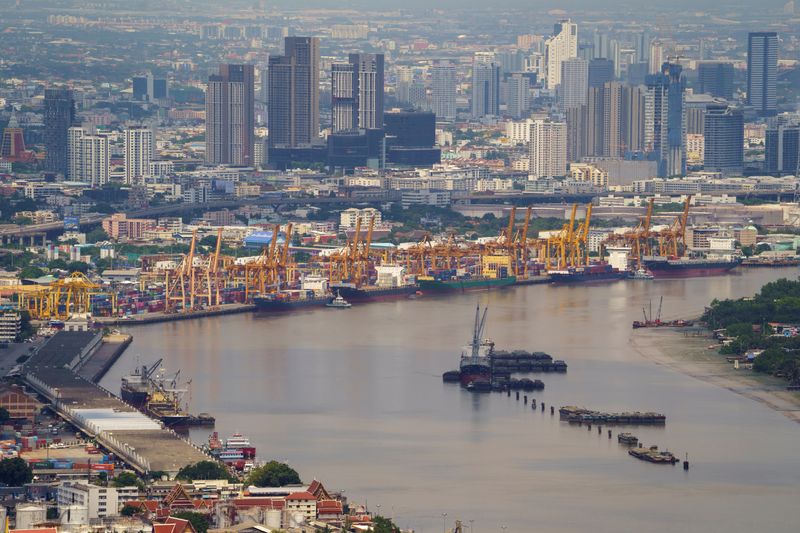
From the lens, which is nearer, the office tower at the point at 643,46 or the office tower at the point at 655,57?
the office tower at the point at 655,57

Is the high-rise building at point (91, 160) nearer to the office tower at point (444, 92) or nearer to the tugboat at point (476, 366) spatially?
the office tower at point (444, 92)

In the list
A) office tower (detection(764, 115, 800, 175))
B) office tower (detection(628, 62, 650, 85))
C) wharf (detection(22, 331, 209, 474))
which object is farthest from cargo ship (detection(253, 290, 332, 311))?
office tower (detection(628, 62, 650, 85))

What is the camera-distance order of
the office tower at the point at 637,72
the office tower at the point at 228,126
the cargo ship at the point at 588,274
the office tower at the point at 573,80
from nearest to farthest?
the cargo ship at the point at 588,274, the office tower at the point at 228,126, the office tower at the point at 573,80, the office tower at the point at 637,72

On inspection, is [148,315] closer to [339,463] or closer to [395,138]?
[339,463]

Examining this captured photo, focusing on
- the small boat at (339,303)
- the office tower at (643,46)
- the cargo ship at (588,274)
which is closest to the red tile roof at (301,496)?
the small boat at (339,303)

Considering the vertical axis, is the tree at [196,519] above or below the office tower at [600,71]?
below
